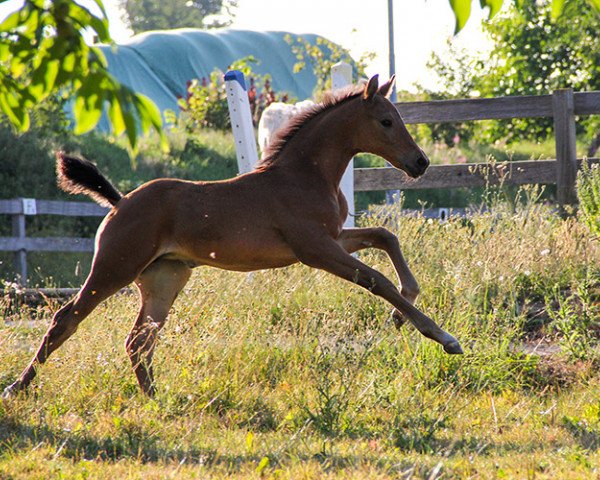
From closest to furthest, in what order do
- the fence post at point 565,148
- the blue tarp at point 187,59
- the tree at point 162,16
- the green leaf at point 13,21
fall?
the green leaf at point 13,21, the fence post at point 565,148, the blue tarp at point 187,59, the tree at point 162,16

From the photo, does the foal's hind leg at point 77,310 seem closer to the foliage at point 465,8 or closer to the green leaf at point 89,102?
the green leaf at point 89,102

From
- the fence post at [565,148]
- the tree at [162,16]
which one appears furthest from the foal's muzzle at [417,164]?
the tree at [162,16]

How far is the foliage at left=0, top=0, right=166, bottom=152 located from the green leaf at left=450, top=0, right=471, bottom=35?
1021mm

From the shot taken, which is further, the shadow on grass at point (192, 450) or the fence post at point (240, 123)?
the fence post at point (240, 123)

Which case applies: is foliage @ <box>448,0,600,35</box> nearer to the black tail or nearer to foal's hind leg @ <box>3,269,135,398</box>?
foal's hind leg @ <box>3,269,135,398</box>

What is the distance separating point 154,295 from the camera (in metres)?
7.20

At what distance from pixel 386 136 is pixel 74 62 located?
3.67 metres

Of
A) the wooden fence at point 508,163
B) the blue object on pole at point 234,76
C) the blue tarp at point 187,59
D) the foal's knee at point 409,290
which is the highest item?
the blue tarp at point 187,59

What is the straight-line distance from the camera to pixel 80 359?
6938mm

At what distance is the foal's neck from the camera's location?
6.99m

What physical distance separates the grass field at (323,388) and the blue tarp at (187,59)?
24.8 metres

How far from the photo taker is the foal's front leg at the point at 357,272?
6.41 meters

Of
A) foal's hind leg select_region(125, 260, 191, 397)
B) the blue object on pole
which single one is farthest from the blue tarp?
foal's hind leg select_region(125, 260, 191, 397)

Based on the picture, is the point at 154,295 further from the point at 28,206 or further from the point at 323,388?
the point at 28,206
